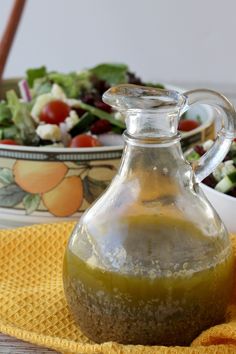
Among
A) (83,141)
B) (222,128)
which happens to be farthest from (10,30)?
(222,128)

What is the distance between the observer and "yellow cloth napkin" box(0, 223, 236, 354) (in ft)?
1.63

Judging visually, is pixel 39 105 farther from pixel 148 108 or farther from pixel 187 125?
pixel 148 108

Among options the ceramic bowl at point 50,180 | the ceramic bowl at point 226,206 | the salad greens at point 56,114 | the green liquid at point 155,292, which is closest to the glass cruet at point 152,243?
the green liquid at point 155,292

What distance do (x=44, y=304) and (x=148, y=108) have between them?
186 mm

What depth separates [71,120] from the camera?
91 centimetres

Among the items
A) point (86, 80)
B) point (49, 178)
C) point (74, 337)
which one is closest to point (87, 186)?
point (49, 178)

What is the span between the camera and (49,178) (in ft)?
2.56

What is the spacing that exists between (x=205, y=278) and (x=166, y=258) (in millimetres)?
33

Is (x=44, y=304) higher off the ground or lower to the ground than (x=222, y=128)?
lower

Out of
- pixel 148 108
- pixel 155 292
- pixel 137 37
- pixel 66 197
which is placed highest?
pixel 148 108

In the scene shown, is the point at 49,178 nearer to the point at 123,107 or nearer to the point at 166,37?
the point at 123,107

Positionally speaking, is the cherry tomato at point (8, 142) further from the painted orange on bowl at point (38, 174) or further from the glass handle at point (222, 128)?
the glass handle at point (222, 128)

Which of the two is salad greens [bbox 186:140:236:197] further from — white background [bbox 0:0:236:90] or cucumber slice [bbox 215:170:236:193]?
white background [bbox 0:0:236:90]

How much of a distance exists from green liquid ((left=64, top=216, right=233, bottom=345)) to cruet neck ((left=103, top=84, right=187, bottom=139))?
62 mm
